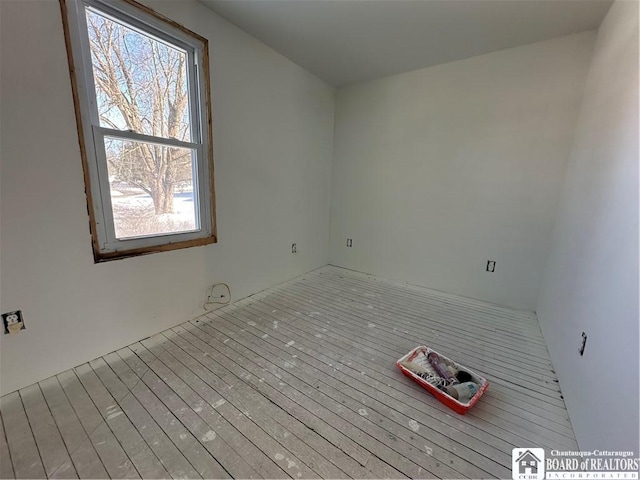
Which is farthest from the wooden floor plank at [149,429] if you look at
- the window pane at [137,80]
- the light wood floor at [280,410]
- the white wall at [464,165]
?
the white wall at [464,165]

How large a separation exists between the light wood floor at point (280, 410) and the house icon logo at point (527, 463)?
31 mm

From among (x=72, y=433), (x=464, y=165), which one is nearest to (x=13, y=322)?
(x=72, y=433)

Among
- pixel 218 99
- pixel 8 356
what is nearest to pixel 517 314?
pixel 218 99

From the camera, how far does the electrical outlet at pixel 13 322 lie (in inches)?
56.2

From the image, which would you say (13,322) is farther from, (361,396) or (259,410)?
(361,396)

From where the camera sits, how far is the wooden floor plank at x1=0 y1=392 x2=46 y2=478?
43.3 inches

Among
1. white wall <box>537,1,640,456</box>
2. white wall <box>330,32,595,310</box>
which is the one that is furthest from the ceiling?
white wall <box>537,1,640,456</box>

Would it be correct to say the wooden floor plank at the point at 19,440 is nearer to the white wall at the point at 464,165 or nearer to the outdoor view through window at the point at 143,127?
the outdoor view through window at the point at 143,127

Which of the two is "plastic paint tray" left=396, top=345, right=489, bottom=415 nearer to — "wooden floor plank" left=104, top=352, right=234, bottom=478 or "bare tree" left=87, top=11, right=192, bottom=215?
"wooden floor plank" left=104, top=352, right=234, bottom=478

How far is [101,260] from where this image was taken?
1.73 m

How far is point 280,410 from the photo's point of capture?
1440mm

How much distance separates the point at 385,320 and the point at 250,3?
9.01ft

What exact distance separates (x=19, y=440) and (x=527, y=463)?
230cm

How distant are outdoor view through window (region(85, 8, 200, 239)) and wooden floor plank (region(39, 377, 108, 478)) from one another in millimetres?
941
